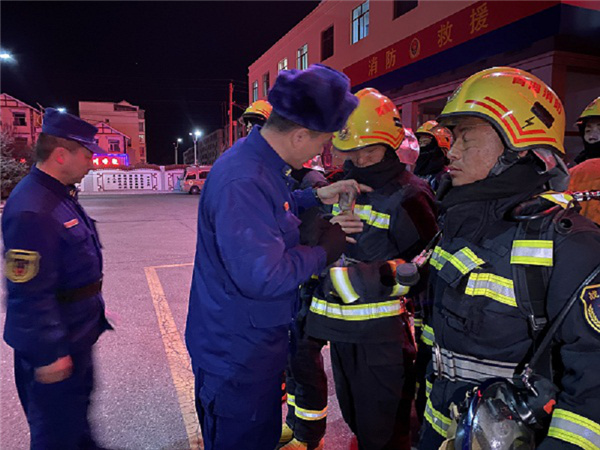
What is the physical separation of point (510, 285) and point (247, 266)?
927 mm

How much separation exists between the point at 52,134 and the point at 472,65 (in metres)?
10.8

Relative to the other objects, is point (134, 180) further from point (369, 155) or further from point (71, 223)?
point (369, 155)

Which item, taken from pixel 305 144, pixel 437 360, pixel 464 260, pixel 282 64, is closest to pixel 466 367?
pixel 437 360

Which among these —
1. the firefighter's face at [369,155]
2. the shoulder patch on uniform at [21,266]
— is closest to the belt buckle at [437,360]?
the firefighter's face at [369,155]

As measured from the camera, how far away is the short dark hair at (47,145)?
251cm

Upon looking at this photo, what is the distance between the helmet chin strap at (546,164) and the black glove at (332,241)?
71cm

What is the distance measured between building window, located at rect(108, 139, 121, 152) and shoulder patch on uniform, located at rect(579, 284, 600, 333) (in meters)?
67.9

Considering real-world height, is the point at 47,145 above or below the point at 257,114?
below

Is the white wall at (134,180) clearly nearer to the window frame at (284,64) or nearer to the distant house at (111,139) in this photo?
the distant house at (111,139)

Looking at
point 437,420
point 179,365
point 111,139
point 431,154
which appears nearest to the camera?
point 437,420

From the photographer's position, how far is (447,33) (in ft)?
36.8

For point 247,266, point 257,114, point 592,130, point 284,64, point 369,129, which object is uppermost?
point 284,64

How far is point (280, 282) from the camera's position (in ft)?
5.38

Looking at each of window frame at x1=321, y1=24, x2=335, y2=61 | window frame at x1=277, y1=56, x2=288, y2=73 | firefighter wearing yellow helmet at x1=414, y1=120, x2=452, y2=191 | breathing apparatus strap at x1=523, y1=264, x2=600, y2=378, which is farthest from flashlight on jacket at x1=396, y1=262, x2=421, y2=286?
window frame at x1=277, y1=56, x2=288, y2=73
